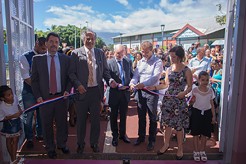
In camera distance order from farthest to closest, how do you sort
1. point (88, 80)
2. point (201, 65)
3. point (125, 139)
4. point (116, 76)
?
point (201, 65) → point (125, 139) → point (116, 76) → point (88, 80)

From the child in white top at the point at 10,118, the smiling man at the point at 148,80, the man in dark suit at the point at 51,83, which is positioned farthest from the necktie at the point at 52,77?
the smiling man at the point at 148,80

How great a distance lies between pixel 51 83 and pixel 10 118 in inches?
29.8

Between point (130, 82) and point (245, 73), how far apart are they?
179 cm

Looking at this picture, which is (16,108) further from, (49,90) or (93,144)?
(93,144)

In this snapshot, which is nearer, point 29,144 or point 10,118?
point 10,118

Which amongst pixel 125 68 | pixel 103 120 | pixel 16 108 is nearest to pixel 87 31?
pixel 125 68

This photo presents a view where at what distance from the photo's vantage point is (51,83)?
3.46m

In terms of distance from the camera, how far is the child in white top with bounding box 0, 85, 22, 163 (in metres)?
3.16

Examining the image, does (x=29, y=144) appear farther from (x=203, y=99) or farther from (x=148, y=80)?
(x=203, y=99)

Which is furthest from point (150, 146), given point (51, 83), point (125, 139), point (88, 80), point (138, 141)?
point (51, 83)

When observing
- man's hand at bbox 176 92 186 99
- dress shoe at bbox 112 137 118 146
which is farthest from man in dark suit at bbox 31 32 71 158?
man's hand at bbox 176 92 186 99

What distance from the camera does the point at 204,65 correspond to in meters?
5.54

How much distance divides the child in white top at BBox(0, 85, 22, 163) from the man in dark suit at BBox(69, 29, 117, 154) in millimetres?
897

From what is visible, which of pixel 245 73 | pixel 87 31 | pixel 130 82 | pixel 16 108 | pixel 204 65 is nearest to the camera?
pixel 245 73
